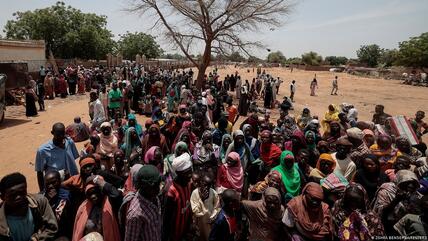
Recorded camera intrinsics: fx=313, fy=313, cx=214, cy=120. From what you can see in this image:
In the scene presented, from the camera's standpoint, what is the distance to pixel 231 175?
4.27 m

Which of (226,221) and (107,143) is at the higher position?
(107,143)

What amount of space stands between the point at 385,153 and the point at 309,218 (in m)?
2.26

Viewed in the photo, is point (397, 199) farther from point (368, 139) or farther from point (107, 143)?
point (107, 143)

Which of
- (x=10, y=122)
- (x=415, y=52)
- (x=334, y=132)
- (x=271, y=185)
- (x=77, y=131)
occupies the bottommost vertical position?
(x=10, y=122)

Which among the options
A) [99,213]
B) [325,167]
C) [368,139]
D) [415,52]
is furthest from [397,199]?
[415,52]

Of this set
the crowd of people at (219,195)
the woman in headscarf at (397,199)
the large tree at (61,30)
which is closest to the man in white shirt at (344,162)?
the crowd of people at (219,195)

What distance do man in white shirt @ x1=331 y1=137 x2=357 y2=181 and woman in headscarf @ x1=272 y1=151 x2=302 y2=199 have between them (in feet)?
1.70

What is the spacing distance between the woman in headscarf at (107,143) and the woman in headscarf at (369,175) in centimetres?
369

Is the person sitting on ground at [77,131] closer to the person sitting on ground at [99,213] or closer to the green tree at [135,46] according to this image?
the person sitting on ground at [99,213]

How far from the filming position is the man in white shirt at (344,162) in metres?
4.07

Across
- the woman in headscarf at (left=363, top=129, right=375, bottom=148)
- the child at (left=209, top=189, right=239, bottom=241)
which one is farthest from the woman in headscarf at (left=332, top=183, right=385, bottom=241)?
→ the woman in headscarf at (left=363, top=129, right=375, bottom=148)

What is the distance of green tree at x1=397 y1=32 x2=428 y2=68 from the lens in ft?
133

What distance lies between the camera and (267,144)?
16.2 feet

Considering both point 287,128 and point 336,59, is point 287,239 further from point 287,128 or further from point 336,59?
point 336,59
